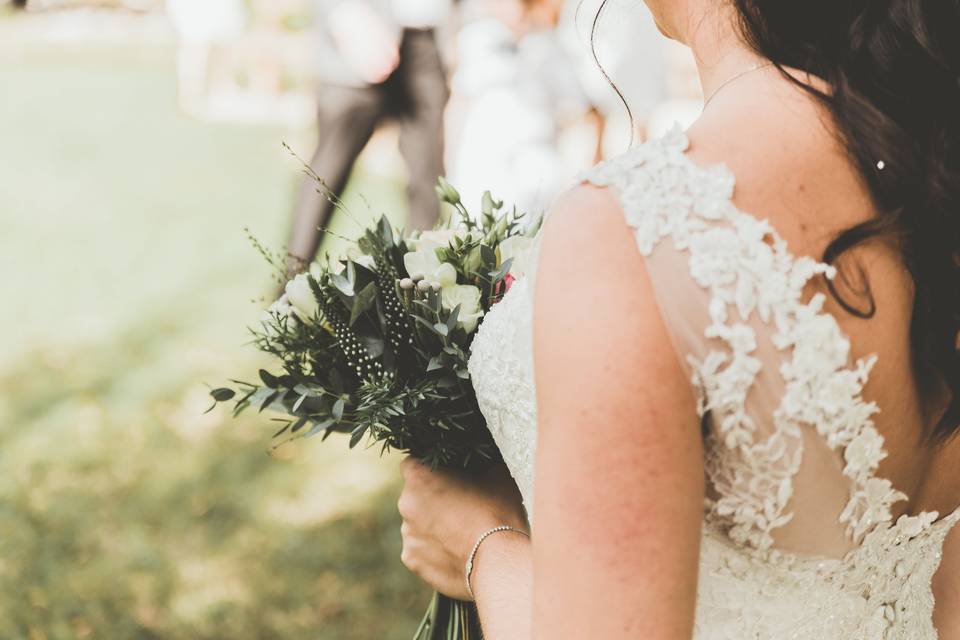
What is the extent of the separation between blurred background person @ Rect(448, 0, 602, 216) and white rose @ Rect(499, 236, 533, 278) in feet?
12.1

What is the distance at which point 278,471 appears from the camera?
14.9 feet

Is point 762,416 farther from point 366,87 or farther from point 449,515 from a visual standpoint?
point 366,87

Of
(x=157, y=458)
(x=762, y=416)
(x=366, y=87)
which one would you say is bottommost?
(x=157, y=458)

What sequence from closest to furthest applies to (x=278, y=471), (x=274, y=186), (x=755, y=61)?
(x=755, y=61) < (x=278, y=471) < (x=274, y=186)

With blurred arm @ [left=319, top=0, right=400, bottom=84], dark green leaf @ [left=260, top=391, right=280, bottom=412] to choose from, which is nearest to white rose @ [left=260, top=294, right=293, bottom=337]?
dark green leaf @ [left=260, top=391, right=280, bottom=412]

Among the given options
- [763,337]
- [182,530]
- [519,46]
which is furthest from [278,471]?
[763,337]

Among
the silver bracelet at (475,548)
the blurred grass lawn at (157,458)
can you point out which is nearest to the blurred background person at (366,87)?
the blurred grass lawn at (157,458)

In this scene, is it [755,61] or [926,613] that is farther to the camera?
[926,613]

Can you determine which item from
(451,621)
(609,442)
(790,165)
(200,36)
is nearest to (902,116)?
(790,165)

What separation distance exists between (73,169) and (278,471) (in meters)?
4.98

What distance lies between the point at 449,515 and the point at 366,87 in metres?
4.01

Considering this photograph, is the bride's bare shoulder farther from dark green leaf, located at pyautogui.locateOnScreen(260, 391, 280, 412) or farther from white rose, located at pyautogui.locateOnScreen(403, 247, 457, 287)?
dark green leaf, located at pyautogui.locateOnScreen(260, 391, 280, 412)

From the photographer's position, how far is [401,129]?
5750 millimetres

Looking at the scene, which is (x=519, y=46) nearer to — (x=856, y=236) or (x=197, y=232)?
(x=197, y=232)
